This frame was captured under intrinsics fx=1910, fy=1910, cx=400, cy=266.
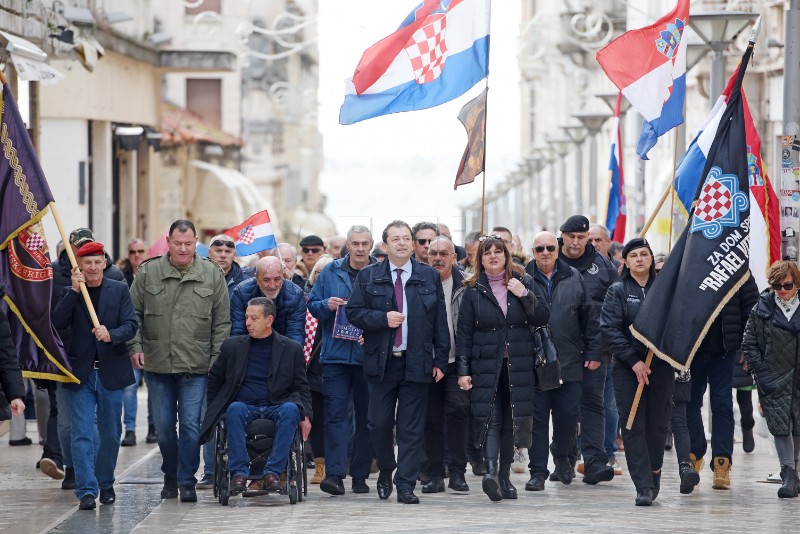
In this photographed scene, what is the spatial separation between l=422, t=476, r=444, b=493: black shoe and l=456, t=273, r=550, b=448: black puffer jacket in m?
0.77

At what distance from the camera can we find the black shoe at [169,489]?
13.6 meters

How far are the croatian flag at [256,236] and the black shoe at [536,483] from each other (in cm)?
505

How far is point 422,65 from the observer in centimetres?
1543

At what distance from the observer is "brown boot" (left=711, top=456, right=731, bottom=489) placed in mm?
13852

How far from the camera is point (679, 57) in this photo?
51.4 feet

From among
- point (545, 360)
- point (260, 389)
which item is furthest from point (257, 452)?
point (545, 360)

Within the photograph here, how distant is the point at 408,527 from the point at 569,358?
9.18 ft

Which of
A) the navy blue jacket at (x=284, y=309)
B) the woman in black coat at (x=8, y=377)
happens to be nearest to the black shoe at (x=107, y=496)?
the navy blue jacket at (x=284, y=309)

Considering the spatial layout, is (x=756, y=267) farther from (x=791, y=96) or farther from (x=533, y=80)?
(x=533, y=80)

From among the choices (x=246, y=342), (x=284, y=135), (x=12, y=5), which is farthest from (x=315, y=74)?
(x=246, y=342)

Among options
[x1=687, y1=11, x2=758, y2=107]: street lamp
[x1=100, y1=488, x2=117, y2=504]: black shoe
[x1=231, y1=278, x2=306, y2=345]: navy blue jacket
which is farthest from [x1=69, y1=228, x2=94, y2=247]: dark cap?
[x1=687, y1=11, x2=758, y2=107]: street lamp

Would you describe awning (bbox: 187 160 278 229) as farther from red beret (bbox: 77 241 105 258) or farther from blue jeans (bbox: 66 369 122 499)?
blue jeans (bbox: 66 369 122 499)

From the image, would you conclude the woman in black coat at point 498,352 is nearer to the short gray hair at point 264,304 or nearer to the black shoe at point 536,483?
the black shoe at point 536,483

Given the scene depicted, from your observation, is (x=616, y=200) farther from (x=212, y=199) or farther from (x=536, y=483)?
(x=212, y=199)
